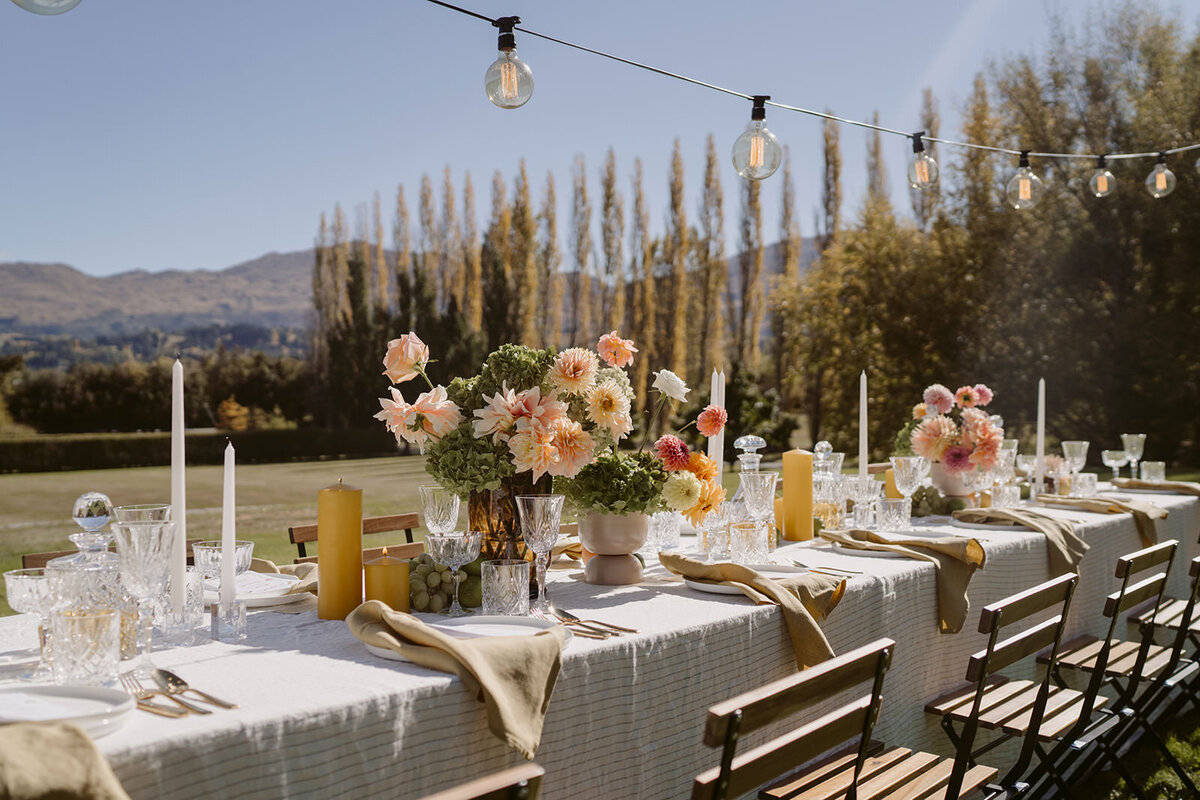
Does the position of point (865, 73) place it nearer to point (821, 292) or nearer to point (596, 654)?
point (821, 292)

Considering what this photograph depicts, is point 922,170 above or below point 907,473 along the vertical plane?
above

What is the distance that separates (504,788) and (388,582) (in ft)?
2.56

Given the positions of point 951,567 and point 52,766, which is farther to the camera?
point 951,567

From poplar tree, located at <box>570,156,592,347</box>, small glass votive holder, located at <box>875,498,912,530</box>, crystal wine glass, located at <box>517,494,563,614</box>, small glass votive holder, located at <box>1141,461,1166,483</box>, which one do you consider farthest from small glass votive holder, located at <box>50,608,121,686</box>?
poplar tree, located at <box>570,156,592,347</box>

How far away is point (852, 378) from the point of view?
49.1ft

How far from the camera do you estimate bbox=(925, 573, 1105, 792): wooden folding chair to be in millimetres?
1930

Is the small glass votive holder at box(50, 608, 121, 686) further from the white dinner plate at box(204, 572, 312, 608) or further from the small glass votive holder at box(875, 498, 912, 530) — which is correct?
the small glass votive holder at box(875, 498, 912, 530)

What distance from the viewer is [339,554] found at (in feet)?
5.90

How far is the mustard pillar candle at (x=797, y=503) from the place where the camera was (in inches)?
112

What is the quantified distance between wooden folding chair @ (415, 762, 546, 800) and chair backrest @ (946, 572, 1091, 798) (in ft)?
3.60

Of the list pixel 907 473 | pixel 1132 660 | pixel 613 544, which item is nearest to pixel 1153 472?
pixel 1132 660

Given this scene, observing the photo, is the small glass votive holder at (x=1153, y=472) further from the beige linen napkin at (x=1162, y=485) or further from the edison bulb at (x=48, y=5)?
the edison bulb at (x=48, y=5)

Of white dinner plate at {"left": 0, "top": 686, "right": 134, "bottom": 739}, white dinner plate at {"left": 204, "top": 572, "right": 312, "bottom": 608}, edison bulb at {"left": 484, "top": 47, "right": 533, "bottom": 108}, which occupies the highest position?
edison bulb at {"left": 484, "top": 47, "right": 533, "bottom": 108}

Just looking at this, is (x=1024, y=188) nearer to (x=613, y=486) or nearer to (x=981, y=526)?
(x=981, y=526)
